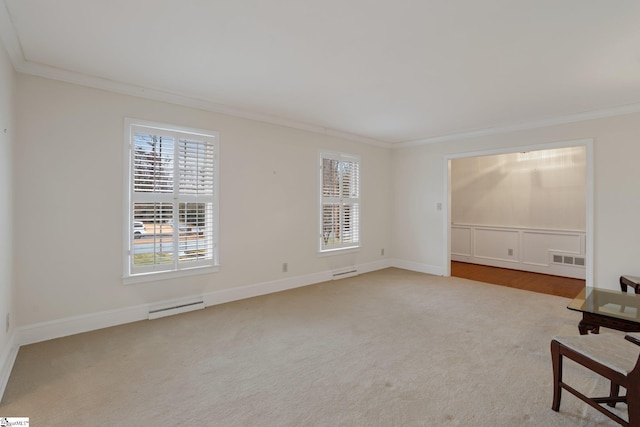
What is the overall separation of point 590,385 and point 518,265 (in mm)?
4558

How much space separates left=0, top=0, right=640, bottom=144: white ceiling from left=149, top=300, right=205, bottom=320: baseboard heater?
238 centimetres

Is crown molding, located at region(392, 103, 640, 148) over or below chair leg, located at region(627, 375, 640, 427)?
over

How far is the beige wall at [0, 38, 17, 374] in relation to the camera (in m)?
2.28

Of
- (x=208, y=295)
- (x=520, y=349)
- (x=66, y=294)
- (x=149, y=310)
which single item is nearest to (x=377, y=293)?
(x=520, y=349)

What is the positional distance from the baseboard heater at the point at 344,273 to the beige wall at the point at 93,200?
1.28m

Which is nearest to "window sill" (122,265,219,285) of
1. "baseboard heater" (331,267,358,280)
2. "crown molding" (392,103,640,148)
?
"baseboard heater" (331,267,358,280)

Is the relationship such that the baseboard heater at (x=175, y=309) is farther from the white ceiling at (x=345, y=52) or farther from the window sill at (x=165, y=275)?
the white ceiling at (x=345, y=52)

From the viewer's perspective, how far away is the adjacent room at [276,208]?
2014 mm

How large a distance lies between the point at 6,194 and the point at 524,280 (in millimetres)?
6808

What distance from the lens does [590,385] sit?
2.19 m

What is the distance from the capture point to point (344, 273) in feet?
17.8

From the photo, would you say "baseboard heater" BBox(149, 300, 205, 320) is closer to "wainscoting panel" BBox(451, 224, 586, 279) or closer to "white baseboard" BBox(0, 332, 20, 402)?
"white baseboard" BBox(0, 332, 20, 402)

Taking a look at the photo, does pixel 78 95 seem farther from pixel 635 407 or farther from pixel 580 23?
pixel 635 407

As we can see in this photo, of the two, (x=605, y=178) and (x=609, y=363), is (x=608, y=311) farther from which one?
(x=605, y=178)
